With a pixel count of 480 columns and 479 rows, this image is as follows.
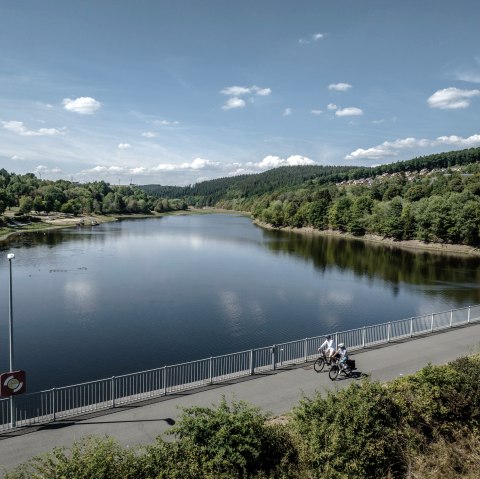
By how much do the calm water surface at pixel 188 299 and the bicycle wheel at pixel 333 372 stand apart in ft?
36.1

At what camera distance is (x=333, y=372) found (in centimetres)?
2031

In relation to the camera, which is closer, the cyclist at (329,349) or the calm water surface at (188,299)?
the cyclist at (329,349)

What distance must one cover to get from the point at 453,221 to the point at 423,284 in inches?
1644

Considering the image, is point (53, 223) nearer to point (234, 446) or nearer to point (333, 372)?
point (333, 372)

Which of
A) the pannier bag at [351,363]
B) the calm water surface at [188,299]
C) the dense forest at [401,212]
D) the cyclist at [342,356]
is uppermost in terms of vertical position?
the dense forest at [401,212]

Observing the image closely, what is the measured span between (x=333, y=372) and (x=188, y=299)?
26260 mm

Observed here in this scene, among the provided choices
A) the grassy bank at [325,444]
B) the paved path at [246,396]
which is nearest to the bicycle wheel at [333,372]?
the paved path at [246,396]

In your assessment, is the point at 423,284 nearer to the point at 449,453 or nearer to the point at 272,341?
the point at 272,341

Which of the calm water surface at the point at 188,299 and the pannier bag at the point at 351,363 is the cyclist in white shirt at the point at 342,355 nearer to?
the pannier bag at the point at 351,363

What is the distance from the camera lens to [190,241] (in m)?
105

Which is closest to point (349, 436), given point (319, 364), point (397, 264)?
point (319, 364)

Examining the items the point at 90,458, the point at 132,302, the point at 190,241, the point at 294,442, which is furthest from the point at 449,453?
the point at 190,241

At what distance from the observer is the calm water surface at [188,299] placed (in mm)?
29859

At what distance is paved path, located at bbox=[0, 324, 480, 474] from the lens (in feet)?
47.6
